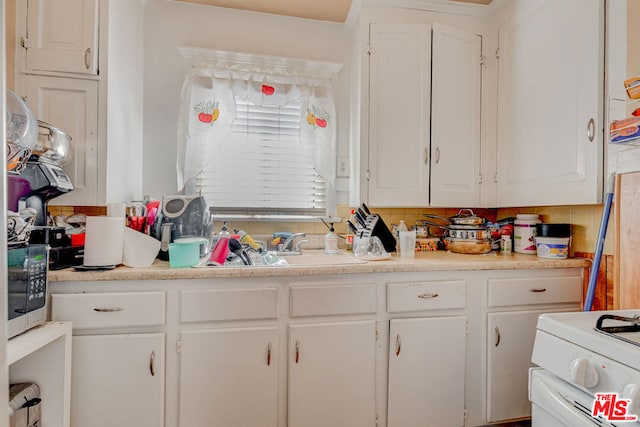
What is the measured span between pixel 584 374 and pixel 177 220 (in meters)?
1.64

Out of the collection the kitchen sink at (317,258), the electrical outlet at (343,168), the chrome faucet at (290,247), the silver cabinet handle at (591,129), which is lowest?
the kitchen sink at (317,258)

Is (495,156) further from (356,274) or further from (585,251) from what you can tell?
(356,274)

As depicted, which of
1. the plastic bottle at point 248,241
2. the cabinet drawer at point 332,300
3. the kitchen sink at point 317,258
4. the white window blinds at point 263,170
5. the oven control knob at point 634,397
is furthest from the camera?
the white window blinds at point 263,170

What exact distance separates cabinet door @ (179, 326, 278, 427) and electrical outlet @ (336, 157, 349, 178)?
46.6 inches

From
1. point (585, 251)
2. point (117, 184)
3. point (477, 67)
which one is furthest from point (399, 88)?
point (117, 184)

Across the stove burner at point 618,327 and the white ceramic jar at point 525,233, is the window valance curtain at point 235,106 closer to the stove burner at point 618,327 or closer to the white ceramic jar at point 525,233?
the white ceramic jar at point 525,233

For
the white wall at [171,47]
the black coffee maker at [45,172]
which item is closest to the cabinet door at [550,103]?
the white wall at [171,47]

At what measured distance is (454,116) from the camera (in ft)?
6.60

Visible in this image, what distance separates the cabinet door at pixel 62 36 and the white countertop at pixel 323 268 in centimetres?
100

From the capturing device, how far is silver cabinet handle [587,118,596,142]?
1.48 m

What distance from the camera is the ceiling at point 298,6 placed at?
6.58ft

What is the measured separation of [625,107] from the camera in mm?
1391

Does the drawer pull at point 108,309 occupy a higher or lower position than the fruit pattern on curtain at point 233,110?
lower

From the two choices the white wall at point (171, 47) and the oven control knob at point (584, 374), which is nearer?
the oven control knob at point (584, 374)
